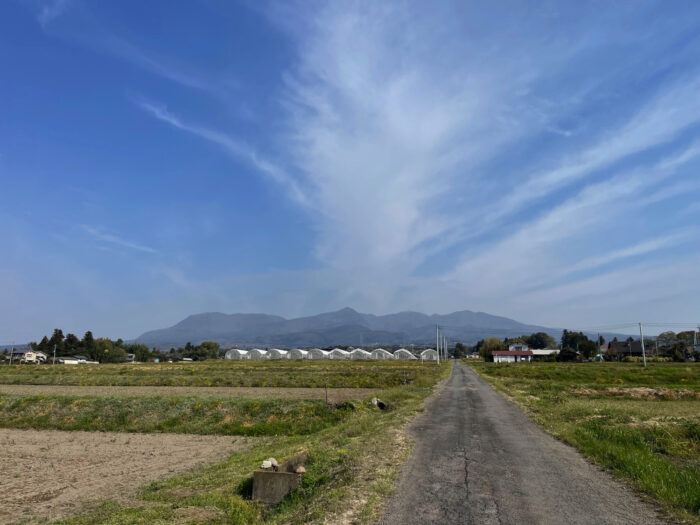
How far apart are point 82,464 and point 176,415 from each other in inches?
431

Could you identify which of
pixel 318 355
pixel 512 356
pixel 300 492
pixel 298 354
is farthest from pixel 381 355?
pixel 300 492

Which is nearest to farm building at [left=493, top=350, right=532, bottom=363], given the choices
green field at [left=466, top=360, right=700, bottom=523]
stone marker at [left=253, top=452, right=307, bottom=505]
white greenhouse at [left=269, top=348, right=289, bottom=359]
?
white greenhouse at [left=269, top=348, right=289, bottom=359]

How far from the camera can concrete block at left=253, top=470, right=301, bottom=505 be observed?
1195 cm

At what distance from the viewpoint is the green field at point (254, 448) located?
10547mm

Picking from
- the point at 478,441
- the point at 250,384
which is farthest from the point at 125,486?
the point at 250,384

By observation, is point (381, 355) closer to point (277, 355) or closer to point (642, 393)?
point (277, 355)

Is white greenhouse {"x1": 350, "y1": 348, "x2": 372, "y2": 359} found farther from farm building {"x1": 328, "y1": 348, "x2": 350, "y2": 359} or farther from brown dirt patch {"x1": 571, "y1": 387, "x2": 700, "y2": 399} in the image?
brown dirt patch {"x1": 571, "y1": 387, "x2": 700, "y2": 399}

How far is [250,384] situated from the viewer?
5609 cm

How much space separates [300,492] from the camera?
11680 millimetres

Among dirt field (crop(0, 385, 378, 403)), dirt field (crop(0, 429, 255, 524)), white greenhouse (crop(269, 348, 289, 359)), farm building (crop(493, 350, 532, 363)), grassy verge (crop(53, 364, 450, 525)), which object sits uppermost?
grassy verge (crop(53, 364, 450, 525))

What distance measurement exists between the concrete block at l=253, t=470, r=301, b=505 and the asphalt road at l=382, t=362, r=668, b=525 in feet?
10.7

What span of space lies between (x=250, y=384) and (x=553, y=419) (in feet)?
139

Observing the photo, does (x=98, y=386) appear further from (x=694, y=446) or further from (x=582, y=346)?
(x=582, y=346)

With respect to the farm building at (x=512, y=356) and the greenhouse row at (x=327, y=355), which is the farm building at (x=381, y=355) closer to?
the greenhouse row at (x=327, y=355)
